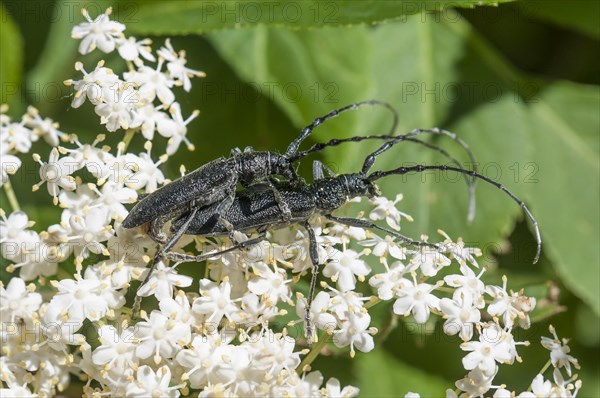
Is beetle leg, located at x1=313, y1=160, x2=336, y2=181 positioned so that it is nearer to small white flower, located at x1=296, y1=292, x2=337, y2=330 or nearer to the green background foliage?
the green background foliage

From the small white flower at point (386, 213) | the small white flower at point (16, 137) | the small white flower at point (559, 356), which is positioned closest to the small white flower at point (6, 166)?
the small white flower at point (16, 137)

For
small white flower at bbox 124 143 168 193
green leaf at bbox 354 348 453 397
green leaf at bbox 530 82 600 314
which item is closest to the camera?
small white flower at bbox 124 143 168 193

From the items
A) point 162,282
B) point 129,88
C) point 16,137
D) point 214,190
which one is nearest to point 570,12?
point 214,190

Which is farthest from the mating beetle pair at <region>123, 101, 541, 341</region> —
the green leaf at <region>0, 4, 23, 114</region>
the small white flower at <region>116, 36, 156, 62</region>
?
the green leaf at <region>0, 4, 23, 114</region>

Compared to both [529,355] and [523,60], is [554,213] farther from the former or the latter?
[523,60]

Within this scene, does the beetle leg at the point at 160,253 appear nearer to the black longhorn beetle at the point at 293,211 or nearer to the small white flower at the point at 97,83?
the black longhorn beetle at the point at 293,211

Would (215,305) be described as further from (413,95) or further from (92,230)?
(413,95)

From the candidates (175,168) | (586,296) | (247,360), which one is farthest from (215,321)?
(586,296)
